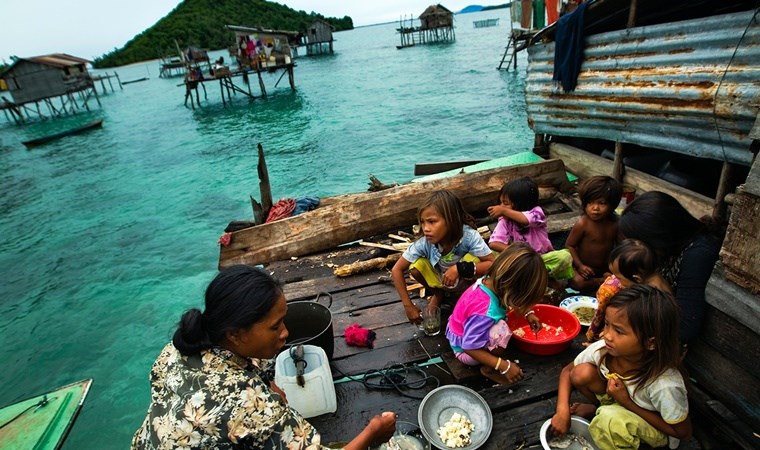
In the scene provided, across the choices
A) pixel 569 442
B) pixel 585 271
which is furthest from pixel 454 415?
pixel 585 271

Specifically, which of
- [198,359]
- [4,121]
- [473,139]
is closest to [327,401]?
[198,359]

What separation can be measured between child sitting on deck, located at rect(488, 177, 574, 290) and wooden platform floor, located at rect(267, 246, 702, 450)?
0.76 m

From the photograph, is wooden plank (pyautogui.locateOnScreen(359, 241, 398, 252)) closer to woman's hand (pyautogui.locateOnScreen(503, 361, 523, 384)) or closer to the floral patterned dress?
woman's hand (pyautogui.locateOnScreen(503, 361, 523, 384))

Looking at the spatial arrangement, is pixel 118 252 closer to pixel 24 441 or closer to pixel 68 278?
pixel 68 278

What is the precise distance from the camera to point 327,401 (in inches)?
108

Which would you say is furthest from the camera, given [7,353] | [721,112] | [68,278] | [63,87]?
[63,87]

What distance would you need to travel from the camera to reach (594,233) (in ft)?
12.6

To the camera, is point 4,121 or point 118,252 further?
point 4,121

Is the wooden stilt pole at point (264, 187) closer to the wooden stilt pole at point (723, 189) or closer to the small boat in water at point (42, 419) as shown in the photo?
the small boat in water at point (42, 419)

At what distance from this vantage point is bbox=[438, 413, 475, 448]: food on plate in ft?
8.04

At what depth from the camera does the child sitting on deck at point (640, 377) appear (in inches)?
80.7

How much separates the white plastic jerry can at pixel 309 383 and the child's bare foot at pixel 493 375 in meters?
1.06

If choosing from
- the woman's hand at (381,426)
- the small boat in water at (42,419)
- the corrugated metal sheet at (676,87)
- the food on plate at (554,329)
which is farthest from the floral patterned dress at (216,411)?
the corrugated metal sheet at (676,87)

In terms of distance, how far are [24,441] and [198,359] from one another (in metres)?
3.46
